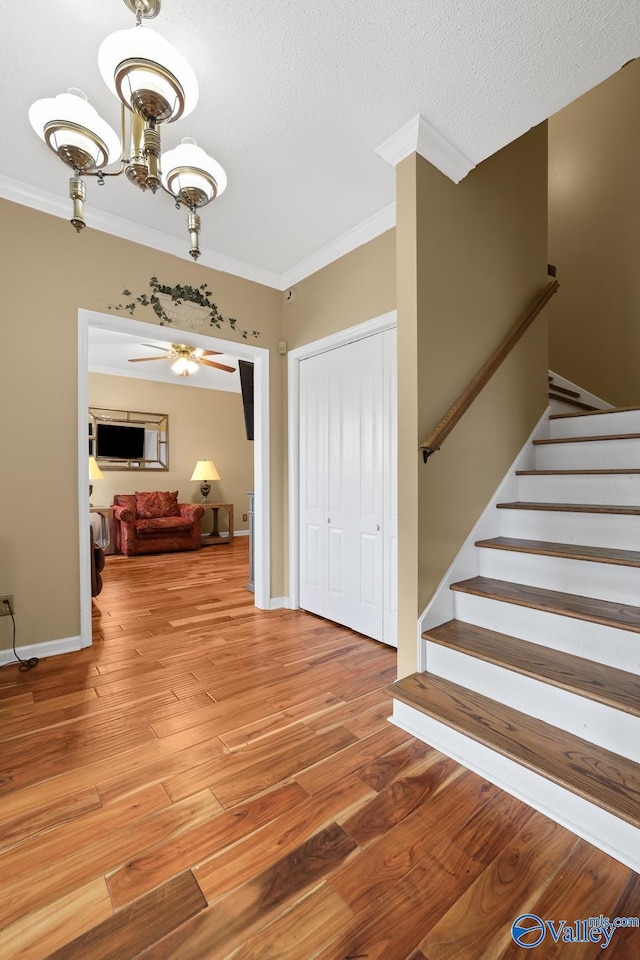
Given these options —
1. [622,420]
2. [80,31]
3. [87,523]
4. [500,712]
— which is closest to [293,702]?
[500,712]

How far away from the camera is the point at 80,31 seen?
1608 mm

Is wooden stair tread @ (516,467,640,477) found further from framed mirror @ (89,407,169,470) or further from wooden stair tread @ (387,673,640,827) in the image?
framed mirror @ (89,407,169,470)

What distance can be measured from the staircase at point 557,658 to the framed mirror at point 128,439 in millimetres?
6204

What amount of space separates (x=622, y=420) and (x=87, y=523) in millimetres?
3450

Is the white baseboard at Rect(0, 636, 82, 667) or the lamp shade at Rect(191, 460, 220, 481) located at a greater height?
the lamp shade at Rect(191, 460, 220, 481)

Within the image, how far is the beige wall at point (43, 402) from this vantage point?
2523mm

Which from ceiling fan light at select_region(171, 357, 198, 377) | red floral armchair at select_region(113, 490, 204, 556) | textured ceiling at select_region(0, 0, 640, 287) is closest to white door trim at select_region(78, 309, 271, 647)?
textured ceiling at select_region(0, 0, 640, 287)

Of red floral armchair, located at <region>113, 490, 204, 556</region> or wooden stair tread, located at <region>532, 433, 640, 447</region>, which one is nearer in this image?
wooden stair tread, located at <region>532, 433, 640, 447</region>

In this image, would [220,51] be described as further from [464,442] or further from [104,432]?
[104,432]

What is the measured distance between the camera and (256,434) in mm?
3643

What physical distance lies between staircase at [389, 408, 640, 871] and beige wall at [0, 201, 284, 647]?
2195mm

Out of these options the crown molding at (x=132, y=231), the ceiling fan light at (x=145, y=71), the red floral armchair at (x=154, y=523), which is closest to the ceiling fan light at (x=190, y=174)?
the ceiling fan light at (x=145, y=71)

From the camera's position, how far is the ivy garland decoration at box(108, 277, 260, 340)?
295 cm

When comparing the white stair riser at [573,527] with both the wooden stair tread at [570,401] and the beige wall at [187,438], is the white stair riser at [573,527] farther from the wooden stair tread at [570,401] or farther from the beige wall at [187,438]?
the beige wall at [187,438]
